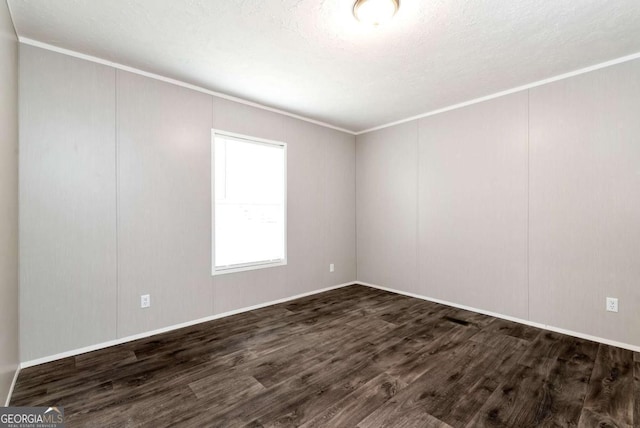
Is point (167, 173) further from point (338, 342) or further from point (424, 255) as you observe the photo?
point (424, 255)

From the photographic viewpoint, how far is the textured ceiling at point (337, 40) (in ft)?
6.57

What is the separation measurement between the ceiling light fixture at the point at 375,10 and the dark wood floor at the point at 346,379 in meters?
2.60

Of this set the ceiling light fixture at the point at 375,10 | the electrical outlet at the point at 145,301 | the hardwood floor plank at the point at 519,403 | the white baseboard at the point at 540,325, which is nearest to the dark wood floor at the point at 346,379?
the hardwood floor plank at the point at 519,403

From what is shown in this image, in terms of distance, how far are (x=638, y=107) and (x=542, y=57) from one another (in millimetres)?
953

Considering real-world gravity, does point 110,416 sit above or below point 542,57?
below

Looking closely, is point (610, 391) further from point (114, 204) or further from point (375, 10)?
point (114, 204)

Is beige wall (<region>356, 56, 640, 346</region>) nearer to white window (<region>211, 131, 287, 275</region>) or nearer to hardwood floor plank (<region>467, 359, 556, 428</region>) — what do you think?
hardwood floor plank (<region>467, 359, 556, 428</region>)

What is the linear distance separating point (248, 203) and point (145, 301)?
5.13 ft

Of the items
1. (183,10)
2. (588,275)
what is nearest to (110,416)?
(183,10)

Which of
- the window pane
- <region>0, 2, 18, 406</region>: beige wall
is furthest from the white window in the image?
<region>0, 2, 18, 406</region>: beige wall

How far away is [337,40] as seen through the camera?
7.75ft

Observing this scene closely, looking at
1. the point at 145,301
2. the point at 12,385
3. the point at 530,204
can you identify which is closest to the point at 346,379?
the point at 145,301

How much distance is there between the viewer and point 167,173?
10.0 feet

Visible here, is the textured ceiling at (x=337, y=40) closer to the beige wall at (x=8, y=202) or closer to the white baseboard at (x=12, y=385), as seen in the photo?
the beige wall at (x=8, y=202)
